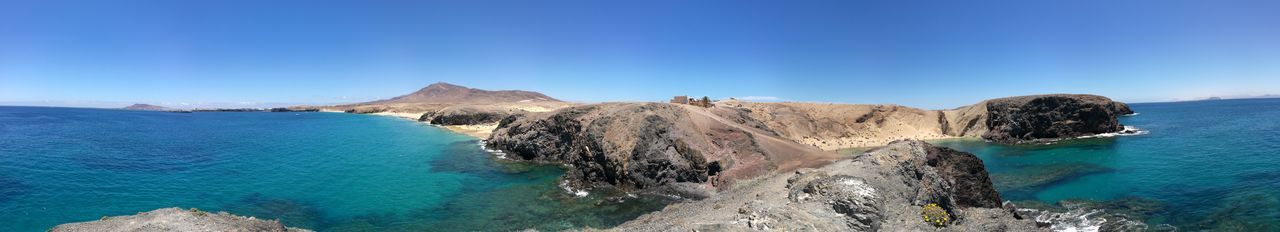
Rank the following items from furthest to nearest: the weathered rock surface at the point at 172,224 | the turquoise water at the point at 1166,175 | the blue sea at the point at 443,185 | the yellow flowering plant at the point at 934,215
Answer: the blue sea at the point at 443,185
the turquoise water at the point at 1166,175
the yellow flowering plant at the point at 934,215
the weathered rock surface at the point at 172,224

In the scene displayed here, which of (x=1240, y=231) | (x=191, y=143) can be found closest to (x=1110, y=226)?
(x=1240, y=231)

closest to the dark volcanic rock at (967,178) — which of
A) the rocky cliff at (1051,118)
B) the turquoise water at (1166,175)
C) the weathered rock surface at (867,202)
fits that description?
the weathered rock surface at (867,202)

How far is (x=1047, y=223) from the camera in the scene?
16.8 meters

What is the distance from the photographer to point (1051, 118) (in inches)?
1825

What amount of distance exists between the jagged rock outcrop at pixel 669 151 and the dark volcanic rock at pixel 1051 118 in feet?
102

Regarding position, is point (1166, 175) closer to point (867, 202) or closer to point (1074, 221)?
point (1074, 221)

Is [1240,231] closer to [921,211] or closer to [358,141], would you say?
[921,211]

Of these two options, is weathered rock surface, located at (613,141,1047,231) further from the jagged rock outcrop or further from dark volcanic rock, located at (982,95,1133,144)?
dark volcanic rock, located at (982,95,1133,144)

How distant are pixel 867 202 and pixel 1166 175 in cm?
2281

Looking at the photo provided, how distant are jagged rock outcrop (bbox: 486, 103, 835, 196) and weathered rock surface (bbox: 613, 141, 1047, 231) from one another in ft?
19.9

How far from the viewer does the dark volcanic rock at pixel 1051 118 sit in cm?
4588

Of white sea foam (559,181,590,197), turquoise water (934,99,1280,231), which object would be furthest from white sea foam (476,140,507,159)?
turquoise water (934,99,1280,231)

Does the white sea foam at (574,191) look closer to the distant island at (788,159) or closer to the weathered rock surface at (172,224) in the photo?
the distant island at (788,159)

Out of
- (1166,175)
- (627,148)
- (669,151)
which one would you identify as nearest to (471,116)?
(627,148)
